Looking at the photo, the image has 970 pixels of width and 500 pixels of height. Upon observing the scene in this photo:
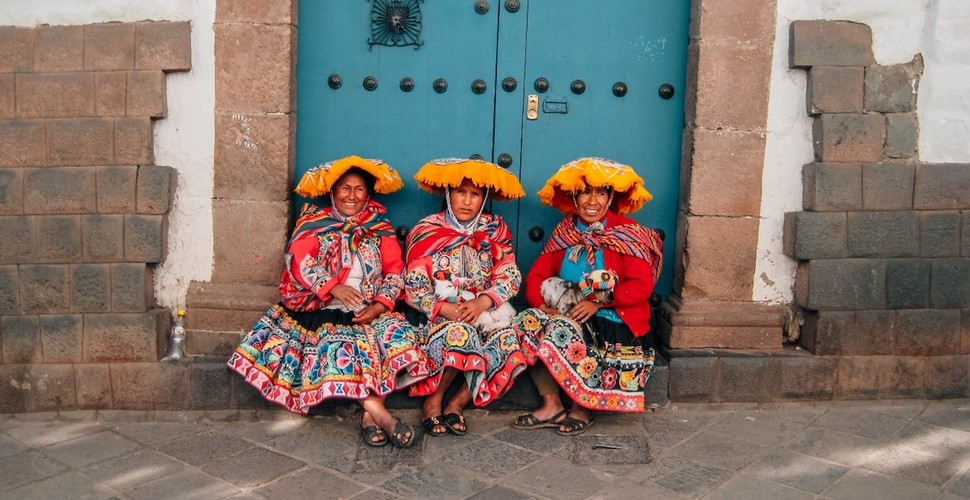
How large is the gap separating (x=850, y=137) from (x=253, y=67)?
9.53 feet

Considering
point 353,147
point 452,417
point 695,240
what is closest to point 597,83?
point 695,240

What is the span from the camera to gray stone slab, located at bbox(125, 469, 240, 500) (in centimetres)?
326

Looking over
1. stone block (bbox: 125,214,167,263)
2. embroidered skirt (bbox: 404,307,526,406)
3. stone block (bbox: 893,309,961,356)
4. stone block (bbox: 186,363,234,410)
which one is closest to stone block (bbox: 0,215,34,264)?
stone block (bbox: 125,214,167,263)

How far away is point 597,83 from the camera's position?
14.6 feet

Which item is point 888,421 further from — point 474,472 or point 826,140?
point 474,472

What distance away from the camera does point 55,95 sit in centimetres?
410

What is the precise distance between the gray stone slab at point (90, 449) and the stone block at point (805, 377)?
304 centimetres

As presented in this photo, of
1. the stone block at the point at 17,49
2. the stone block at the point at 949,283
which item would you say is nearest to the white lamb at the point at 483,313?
the stone block at the point at 949,283

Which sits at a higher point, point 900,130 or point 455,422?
point 900,130

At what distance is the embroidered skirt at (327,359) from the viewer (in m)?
3.86

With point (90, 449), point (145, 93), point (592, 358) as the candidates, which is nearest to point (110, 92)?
point (145, 93)

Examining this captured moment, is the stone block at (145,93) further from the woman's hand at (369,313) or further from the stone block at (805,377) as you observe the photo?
the stone block at (805,377)

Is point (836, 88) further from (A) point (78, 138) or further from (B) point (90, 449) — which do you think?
(B) point (90, 449)

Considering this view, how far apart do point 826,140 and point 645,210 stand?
0.94m
